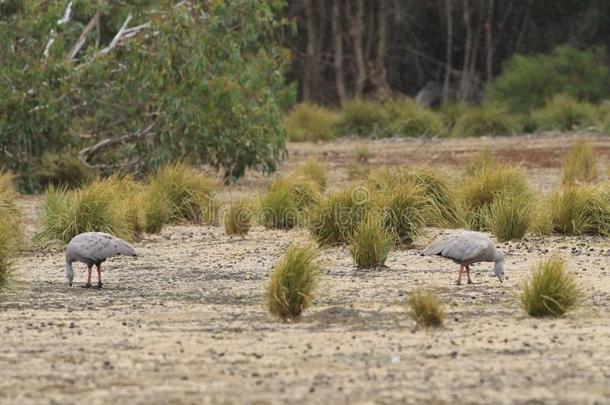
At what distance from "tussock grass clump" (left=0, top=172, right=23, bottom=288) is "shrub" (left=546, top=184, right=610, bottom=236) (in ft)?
15.2

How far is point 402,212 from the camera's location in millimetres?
13461

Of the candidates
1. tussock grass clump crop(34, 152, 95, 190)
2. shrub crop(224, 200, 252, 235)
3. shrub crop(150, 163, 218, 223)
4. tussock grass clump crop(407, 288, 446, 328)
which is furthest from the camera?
tussock grass clump crop(34, 152, 95, 190)

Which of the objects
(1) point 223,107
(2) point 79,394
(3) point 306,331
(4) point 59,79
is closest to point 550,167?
(1) point 223,107

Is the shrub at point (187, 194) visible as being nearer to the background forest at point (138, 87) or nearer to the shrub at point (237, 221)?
the shrub at point (237, 221)

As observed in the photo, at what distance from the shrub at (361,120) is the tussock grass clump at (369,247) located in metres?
16.9

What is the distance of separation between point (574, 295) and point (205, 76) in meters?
10.6

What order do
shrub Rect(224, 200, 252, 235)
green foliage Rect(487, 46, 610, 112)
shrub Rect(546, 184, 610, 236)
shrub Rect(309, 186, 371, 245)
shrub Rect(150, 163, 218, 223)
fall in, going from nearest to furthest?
1. shrub Rect(309, 186, 371, 245)
2. shrub Rect(546, 184, 610, 236)
3. shrub Rect(224, 200, 252, 235)
4. shrub Rect(150, 163, 218, 223)
5. green foliage Rect(487, 46, 610, 112)

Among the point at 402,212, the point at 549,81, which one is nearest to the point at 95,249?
the point at 402,212

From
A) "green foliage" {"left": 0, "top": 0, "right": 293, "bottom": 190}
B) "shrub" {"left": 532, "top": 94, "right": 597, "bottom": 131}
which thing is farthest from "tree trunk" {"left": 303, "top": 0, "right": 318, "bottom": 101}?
"green foliage" {"left": 0, "top": 0, "right": 293, "bottom": 190}

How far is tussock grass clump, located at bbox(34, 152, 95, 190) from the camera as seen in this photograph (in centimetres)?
1927

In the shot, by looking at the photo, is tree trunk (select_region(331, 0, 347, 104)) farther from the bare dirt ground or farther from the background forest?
the bare dirt ground

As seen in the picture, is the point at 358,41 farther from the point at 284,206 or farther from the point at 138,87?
the point at 284,206

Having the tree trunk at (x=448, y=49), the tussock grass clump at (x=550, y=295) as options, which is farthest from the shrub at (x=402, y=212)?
the tree trunk at (x=448, y=49)

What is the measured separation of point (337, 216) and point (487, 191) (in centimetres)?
223
